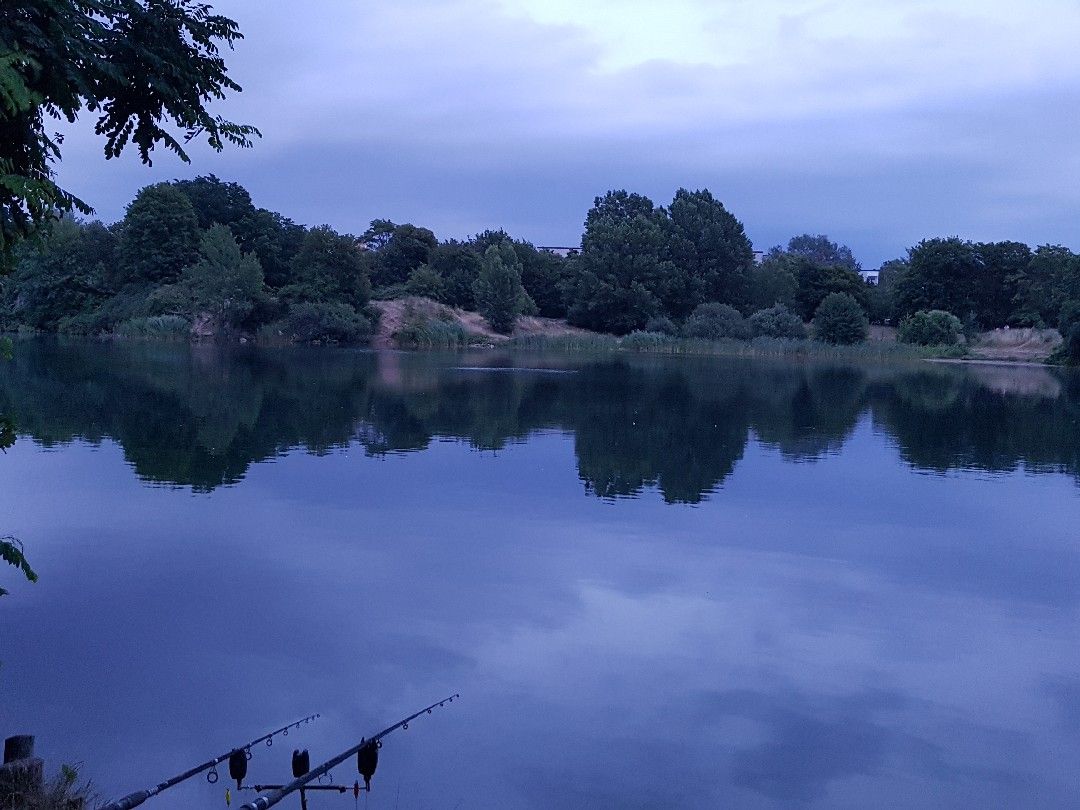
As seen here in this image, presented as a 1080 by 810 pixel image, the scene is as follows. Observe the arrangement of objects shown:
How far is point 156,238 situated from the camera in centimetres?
7344

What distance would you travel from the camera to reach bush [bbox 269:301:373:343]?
66.0 meters

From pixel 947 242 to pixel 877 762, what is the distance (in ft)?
261

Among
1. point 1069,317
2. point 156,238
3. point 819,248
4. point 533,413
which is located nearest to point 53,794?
point 533,413

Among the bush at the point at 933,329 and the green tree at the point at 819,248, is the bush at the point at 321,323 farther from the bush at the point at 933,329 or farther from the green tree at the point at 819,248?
the green tree at the point at 819,248

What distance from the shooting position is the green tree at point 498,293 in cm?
7406

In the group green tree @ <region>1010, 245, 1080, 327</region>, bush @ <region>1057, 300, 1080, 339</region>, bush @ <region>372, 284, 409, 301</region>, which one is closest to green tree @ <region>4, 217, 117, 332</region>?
bush @ <region>372, 284, 409, 301</region>

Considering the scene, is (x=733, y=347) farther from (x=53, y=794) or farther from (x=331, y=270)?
(x=53, y=794)

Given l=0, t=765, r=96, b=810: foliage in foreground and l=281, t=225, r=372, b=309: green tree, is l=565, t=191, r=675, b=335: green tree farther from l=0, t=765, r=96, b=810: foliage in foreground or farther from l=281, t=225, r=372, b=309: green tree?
l=0, t=765, r=96, b=810: foliage in foreground

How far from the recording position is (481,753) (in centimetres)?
712

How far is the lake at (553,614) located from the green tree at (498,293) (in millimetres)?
52140

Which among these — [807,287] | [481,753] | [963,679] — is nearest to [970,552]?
[963,679]

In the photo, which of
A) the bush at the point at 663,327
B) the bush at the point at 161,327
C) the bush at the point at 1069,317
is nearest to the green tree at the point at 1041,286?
the bush at the point at 1069,317

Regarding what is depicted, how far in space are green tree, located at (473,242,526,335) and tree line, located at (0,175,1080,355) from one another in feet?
0.30

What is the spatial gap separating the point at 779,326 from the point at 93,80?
226 ft
